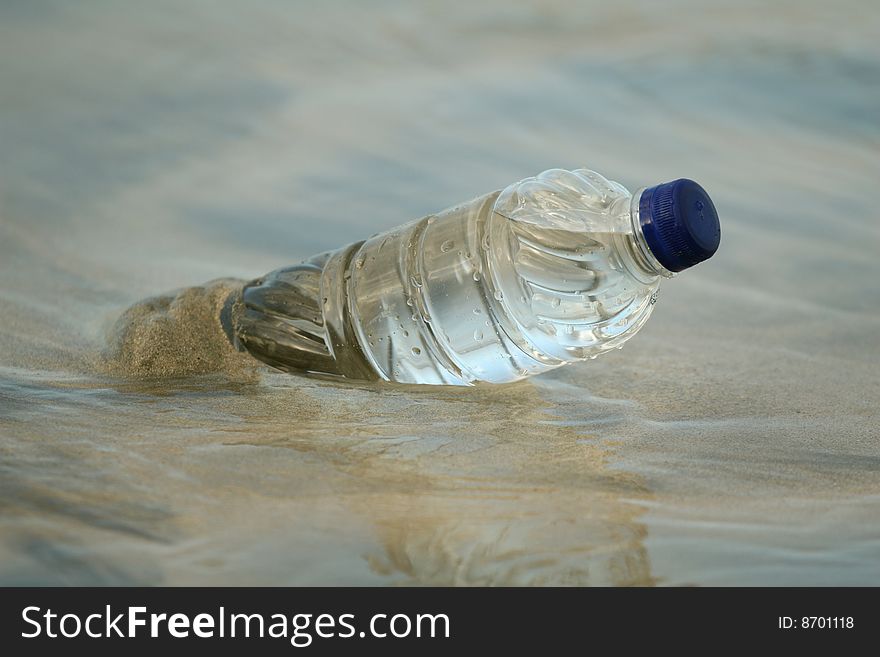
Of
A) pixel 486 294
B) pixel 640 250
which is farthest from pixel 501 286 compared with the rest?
pixel 640 250

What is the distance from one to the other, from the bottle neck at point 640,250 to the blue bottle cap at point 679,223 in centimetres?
1

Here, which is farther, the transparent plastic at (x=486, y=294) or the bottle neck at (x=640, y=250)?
the transparent plastic at (x=486, y=294)

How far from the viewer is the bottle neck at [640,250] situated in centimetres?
167

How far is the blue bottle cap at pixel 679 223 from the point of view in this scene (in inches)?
63.2

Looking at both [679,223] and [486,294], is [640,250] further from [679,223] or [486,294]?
[486,294]

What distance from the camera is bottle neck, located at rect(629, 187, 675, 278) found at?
5.49ft

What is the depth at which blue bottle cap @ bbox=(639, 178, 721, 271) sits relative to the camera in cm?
161

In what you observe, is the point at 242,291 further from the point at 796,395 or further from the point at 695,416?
the point at 796,395

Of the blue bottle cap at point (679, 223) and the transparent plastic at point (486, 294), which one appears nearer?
the blue bottle cap at point (679, 223)

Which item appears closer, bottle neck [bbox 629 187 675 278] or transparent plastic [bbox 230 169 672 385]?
bottle neck [bbox 629 187 675 278]

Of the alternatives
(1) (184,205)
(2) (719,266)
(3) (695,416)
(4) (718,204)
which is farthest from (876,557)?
(1) (184,205)

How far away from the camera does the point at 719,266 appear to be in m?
3.21

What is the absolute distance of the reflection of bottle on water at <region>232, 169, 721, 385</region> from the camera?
1.71m

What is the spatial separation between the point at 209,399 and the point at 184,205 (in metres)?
1.86
